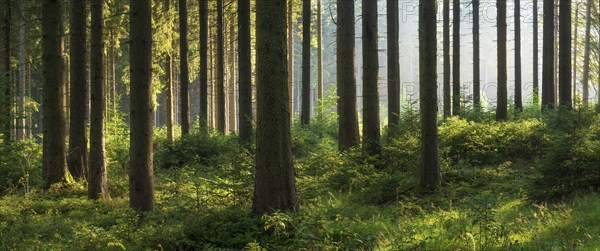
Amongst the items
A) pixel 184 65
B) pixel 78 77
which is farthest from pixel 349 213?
pixel 184 65

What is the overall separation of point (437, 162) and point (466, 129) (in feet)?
18.6

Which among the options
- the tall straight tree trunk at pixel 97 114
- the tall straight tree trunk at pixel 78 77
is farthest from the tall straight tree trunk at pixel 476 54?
the tall straight tree trunk at pixel 97 114

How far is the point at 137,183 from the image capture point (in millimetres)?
10117

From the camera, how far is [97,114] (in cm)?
1180

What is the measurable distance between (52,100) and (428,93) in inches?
376

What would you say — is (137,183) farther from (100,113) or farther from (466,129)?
(466,129)

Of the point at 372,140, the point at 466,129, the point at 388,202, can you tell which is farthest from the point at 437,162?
the point at 466,129

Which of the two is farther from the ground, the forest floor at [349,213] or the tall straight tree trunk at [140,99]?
the tall straight tree trunk at [140,99]

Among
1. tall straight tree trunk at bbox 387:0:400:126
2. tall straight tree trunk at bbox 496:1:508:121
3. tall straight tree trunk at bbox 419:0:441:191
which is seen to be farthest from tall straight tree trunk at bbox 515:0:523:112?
tall straight tree trunk at bbox 419:0:441:191

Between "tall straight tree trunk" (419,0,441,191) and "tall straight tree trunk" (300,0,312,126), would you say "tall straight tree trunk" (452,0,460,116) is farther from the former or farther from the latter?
"tall straight tree trunk" (419,0,441,191)

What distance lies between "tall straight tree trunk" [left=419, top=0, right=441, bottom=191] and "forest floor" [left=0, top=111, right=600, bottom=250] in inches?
17.1

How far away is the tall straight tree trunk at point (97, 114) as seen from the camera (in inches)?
463

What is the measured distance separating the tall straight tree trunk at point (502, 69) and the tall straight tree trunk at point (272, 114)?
1505 centimetres

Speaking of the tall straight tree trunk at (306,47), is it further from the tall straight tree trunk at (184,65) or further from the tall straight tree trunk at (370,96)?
the tall straight tree trunk at (370,96)
